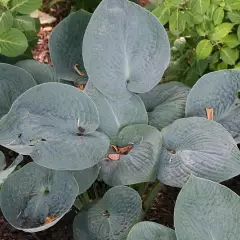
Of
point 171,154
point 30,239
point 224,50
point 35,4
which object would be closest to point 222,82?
point 224,50

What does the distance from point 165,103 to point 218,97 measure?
136 millimetres

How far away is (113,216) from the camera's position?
1327mm

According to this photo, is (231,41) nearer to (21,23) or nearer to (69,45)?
(69,45)

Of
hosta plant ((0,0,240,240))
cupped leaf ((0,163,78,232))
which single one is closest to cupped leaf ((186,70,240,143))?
hosta plant ((0,0,240,240))

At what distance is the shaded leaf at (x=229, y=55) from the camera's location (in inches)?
55.2

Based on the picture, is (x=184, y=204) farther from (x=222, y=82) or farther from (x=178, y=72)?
(x=178, y=72)

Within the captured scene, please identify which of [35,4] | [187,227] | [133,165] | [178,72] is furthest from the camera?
[178,72]

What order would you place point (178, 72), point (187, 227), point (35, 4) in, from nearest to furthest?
point (187, 227) < point (35, 4) < point (178, 72)

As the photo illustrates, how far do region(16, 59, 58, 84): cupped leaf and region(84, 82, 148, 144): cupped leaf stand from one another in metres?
0.18

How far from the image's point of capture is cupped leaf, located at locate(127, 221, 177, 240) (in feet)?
3.76

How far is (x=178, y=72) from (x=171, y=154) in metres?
0.39

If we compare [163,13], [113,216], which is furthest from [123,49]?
[113,216]

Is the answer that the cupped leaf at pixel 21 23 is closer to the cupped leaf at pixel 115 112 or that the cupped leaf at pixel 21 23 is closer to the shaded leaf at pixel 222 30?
the cupped leaf at pixel 115 112

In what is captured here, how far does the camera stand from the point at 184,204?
3.72 ft
